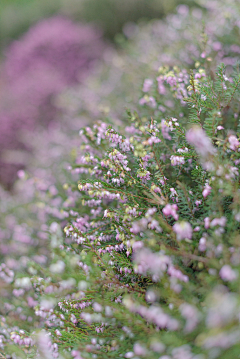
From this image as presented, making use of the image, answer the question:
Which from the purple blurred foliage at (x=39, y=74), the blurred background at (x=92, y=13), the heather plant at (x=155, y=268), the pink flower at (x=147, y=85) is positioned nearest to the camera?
the heather plant at (x=155, y=268)

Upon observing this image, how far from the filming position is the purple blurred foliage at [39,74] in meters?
6.06

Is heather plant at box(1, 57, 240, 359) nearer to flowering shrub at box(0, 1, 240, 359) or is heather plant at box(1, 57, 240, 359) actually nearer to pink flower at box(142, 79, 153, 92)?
flowering shrub at box(0, 1, 240, 359)

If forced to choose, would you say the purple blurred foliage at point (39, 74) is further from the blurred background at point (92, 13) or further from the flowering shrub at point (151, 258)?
the flowering shrub at point (151, 258)

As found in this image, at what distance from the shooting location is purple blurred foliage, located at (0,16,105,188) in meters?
6.06

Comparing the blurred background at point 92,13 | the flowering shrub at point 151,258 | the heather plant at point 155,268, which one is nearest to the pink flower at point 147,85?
the flowering shrub at point 151,258

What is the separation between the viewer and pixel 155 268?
1068 mm

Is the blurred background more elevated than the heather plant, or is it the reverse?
the blurred background

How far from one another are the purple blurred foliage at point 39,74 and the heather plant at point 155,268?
4227 millimetres

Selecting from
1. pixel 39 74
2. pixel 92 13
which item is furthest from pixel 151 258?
pixel 92 13

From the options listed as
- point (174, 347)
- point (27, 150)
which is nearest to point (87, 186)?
point (174, 347)

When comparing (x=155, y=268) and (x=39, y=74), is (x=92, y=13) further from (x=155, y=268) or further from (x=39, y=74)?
(x=155, y=268)

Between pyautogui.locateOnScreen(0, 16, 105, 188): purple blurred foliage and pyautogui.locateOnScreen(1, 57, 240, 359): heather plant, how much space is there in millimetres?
4227

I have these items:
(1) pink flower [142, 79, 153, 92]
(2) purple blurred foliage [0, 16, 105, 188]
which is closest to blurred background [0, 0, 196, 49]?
(2) purple blurred foliage [0, 16, 105, 188]

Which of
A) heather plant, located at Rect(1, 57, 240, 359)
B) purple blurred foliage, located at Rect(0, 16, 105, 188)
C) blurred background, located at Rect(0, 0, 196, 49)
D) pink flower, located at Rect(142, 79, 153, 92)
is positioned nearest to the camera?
heather plant, located at Rect(1, 57, 240, 359)
